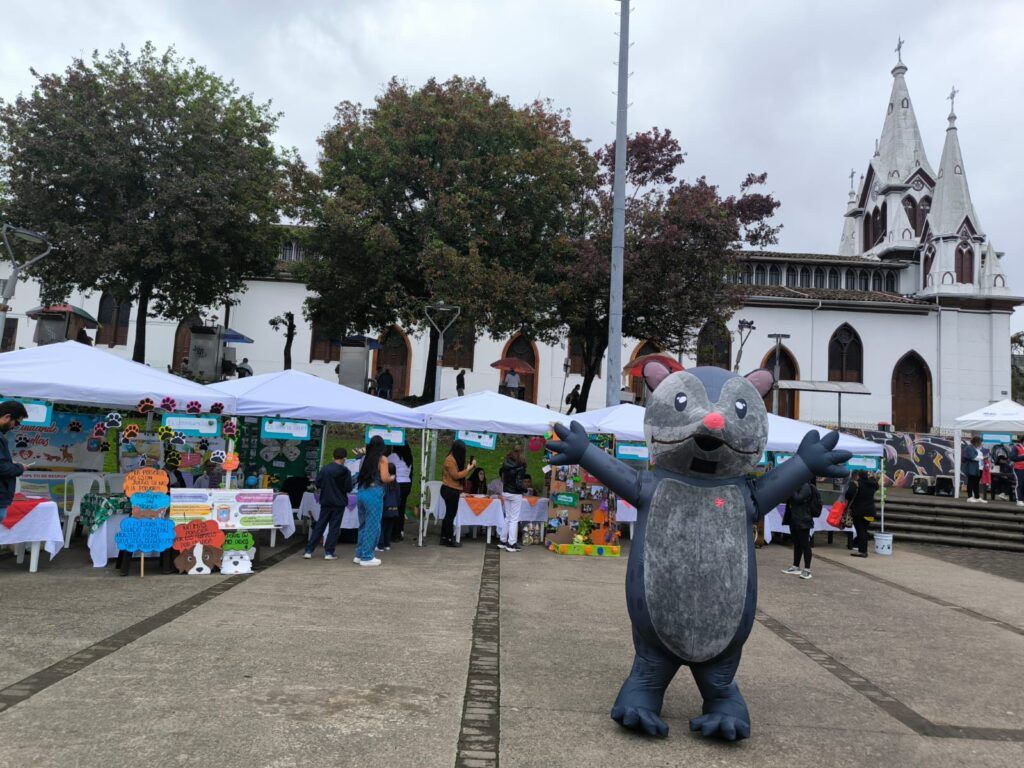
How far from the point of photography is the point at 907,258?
134 feet

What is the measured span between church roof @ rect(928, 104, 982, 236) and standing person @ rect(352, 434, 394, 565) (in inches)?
1511

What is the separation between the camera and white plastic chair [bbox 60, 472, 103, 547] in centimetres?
996

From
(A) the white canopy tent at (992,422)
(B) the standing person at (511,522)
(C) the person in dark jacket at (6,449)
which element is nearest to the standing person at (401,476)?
(B) the standing person at (511,522)

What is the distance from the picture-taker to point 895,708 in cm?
521

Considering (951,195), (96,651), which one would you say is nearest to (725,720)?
(96,651)

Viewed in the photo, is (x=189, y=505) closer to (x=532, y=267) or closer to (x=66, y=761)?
(x=66, y=761)

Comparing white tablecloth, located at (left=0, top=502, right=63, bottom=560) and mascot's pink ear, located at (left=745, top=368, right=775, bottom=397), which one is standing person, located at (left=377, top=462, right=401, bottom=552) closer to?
white tablecloth, located at (left=0, top=502, right=63, bottom=560)

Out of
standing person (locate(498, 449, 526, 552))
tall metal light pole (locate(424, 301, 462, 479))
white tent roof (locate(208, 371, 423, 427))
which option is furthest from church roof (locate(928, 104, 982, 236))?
white tent roof (locate(208, 371, 423, 427))

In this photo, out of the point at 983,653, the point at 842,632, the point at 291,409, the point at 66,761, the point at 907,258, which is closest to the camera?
the point at 66,761

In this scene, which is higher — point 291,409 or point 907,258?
point 907,258

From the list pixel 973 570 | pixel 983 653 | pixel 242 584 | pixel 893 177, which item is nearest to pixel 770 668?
pixel 983 653

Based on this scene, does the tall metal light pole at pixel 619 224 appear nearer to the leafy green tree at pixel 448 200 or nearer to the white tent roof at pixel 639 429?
the white tent roof at pixel 639 429

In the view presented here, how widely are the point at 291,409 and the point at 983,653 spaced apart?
9.10m

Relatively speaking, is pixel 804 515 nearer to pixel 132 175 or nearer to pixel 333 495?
pixel 333 495
